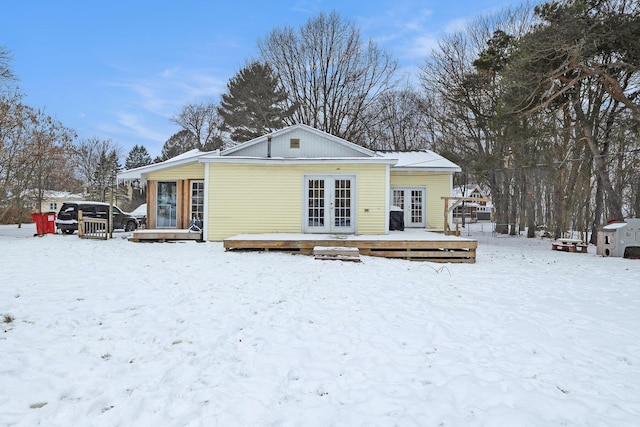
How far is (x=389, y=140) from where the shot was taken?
2869cm

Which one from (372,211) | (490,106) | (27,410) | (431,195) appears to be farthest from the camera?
(490,106)

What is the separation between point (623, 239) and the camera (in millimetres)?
10781

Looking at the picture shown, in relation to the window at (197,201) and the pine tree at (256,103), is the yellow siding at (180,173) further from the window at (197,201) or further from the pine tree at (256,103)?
the pine tree at (256,103)

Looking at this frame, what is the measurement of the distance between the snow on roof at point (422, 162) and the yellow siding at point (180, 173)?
699 cm

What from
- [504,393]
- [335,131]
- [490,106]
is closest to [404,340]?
[504,393]

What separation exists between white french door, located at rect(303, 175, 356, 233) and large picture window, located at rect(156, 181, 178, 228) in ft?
17.6

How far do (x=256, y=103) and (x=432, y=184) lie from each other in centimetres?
1454

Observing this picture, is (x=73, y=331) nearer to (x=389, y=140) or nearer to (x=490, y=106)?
(x=490, y=106)

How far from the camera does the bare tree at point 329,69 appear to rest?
72.2ft

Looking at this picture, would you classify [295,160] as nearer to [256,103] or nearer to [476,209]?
[256,103]

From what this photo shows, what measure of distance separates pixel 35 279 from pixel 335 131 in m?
20.2

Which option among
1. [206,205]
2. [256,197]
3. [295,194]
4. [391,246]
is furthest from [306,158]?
[391,246]

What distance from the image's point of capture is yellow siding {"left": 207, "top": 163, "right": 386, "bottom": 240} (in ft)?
38.6

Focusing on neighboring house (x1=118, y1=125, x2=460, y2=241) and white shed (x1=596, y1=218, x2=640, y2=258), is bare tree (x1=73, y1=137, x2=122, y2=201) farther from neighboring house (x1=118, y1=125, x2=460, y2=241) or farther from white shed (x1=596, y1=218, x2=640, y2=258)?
white shed (x1=596, y1=218, x2=640, y2=258)
